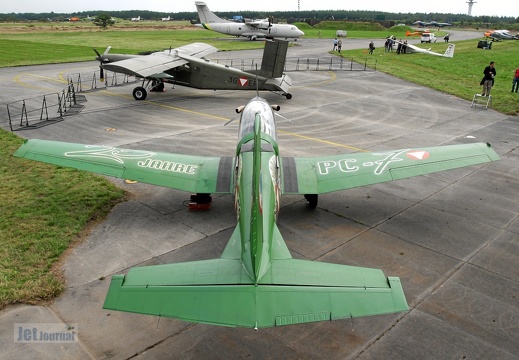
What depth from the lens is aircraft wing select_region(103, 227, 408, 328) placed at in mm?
5371

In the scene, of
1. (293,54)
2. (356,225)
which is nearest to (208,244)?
(356,225)

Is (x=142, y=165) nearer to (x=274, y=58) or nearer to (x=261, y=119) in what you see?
(x=261, y=119)

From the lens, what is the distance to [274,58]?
84.2 feet

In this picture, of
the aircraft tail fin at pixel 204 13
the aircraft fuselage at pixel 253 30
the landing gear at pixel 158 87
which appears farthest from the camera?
the aircraft fuselage at pixel 253 30

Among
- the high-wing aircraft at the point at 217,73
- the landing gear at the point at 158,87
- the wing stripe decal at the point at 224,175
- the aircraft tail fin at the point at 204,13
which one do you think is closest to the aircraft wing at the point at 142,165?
the wing stripe decal at the point at 224,175

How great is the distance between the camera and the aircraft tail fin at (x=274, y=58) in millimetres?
25219

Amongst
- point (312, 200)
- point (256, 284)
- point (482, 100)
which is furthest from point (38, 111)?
point (482, 100)

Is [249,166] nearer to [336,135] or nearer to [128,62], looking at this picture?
[336,135]

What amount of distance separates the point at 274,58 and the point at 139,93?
30.3ft

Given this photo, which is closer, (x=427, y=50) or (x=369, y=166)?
(x=369, y=166)

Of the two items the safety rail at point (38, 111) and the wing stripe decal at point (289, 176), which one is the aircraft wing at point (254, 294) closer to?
the wing stripe decal at point (289, 176)

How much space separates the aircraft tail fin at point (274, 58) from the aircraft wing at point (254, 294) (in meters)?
21.3

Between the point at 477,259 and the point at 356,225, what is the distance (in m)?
3.09

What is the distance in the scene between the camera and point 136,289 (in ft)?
18.4
